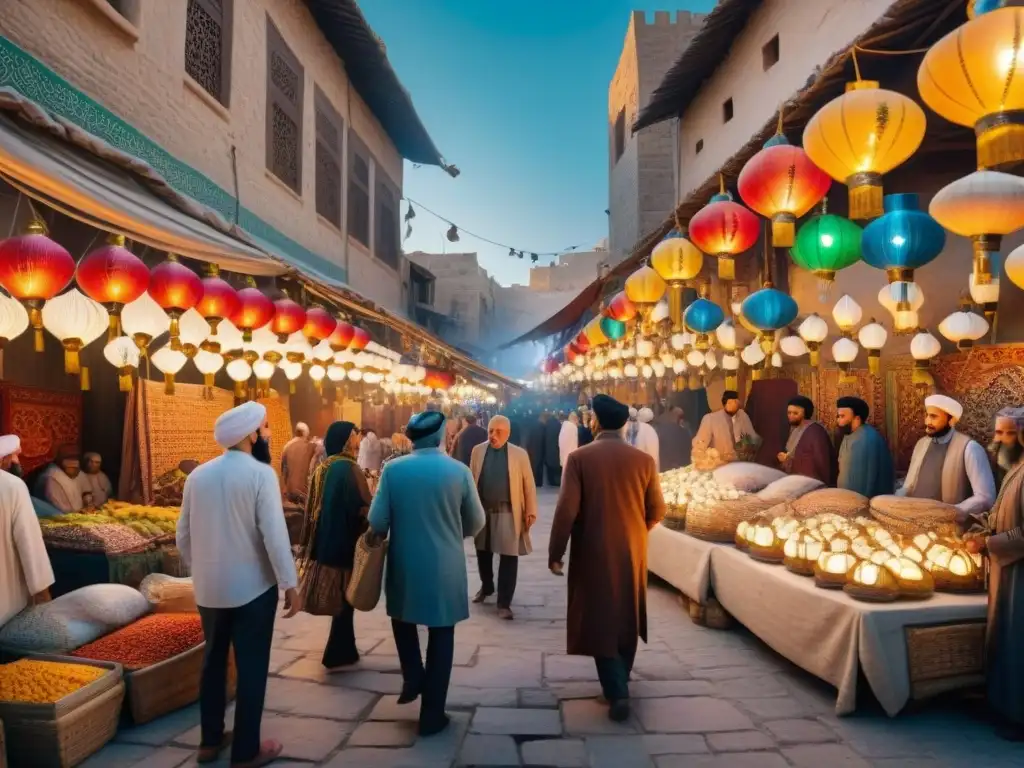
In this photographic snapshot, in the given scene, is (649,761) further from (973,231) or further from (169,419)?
(169,419)

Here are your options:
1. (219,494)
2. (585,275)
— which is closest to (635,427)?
(219,494)

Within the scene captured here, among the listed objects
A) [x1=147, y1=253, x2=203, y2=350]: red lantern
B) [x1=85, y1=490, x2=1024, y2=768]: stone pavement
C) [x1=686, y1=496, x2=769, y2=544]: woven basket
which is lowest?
[x1=85, y1=490, x2=1024, y2=768]: stone pavement

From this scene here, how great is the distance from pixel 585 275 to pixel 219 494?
4315cm

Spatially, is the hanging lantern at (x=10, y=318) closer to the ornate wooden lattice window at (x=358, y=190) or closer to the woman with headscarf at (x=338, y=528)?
the woman with headscarf at (x=338, y=528)

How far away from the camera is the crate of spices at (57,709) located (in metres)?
3.34

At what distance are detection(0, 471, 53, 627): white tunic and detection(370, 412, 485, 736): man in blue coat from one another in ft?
6.70

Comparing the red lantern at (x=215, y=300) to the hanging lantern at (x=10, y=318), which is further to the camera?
the red lantern at (x=215, y=300)

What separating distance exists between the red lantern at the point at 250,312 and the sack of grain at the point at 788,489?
15.4ft

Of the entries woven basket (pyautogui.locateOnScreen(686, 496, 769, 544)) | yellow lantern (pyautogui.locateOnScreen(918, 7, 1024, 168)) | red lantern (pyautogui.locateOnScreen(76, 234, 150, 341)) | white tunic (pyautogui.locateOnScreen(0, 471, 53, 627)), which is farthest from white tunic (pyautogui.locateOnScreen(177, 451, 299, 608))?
woven basket (pyautogui.locateOnScreen(686, 496, 769, 544))

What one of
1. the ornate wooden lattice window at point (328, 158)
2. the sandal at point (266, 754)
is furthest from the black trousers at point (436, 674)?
the ornate wooden lattice window at point (328, 158)

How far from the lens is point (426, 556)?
390cm

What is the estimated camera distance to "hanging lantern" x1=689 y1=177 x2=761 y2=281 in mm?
5688

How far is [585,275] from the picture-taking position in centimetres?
4553

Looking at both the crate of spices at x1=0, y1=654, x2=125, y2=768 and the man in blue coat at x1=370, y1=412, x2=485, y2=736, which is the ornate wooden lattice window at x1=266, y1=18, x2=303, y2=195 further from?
the crate of spices at x1=0, y1=654, x2=125, y2=768
